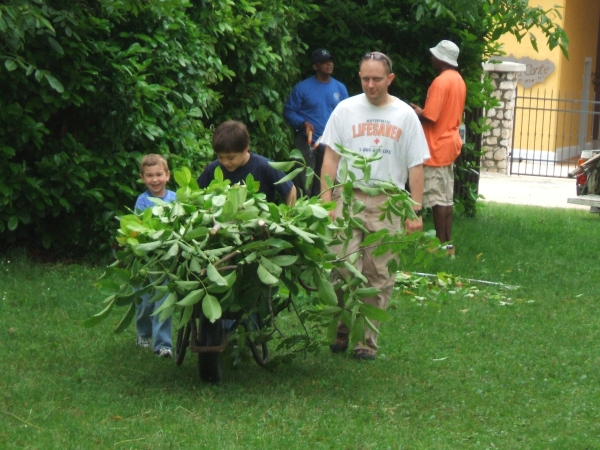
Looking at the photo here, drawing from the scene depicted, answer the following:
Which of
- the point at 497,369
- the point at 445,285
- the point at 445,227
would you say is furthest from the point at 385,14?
the point at 497,369

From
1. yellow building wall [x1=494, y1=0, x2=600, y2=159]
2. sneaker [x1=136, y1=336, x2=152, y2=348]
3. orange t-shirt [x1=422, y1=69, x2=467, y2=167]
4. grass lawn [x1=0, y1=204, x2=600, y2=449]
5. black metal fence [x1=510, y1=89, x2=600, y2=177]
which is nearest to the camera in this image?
grass lawn [x1=0, y1=204, x2=600, y2=449]

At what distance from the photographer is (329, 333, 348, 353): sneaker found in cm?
710

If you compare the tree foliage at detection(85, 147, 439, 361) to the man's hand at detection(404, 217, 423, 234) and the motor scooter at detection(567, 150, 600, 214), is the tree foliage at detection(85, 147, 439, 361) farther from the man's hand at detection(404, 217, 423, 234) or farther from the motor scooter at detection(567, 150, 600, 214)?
the motor scooter at detection(567, 150, 600, 214)

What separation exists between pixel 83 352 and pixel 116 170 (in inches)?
105

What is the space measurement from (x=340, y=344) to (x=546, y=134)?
20.2 meters

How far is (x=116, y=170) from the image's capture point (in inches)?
360

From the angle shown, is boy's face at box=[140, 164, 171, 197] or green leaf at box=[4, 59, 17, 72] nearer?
boy's face at box=[140, 164, 171, 197]

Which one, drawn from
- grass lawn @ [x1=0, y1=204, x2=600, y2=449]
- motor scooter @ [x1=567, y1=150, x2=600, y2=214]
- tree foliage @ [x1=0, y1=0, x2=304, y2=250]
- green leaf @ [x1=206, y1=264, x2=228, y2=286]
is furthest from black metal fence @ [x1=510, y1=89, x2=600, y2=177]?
green leaf @ [x1=206, y1=264, x2=228, y2=286]

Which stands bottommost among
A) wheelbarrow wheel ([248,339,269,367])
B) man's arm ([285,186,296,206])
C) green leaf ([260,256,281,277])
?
wheelbarrow wheel ([248,339,269,367])

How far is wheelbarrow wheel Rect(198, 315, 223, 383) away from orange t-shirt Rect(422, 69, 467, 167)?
17.3 feet

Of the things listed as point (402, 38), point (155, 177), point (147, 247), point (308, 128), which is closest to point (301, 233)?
point (147, 247)

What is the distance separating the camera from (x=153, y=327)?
680cm

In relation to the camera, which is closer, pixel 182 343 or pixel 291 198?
pixel 182 343

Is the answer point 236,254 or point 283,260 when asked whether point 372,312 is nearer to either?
point 283,260
